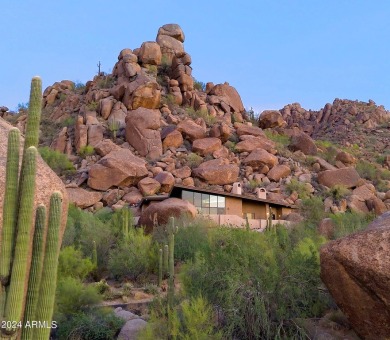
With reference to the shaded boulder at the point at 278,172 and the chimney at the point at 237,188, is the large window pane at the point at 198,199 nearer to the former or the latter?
the chimney at the point at 237,188

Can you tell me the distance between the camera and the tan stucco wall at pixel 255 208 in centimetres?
3184

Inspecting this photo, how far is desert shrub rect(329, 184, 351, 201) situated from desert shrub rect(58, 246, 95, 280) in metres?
21.6

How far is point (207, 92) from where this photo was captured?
1957 inches

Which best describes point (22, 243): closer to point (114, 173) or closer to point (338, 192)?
point (114, 173)

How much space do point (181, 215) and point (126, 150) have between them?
41.0 feet

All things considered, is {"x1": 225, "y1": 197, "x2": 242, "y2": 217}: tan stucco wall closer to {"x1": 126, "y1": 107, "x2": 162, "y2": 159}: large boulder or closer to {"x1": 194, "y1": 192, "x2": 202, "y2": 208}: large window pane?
{"x1": 194, "y1": 192, "x2": 202, "y2": 208}: large window pane

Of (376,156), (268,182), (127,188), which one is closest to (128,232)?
(127,188)

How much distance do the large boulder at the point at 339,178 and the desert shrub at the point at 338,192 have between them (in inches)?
45.1

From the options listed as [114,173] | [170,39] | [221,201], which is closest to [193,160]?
[114,173]

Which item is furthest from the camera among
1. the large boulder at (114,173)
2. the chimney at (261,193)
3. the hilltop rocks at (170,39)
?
the hilltop rocks at (170,39)

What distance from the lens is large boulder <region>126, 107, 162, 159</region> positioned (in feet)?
121

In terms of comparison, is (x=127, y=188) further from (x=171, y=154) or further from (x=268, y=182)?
(x=268, y=182)

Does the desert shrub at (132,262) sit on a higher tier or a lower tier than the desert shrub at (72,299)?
higher

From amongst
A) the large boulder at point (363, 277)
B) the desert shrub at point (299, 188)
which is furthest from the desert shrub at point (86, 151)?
the large boulder at point (363, 277)
